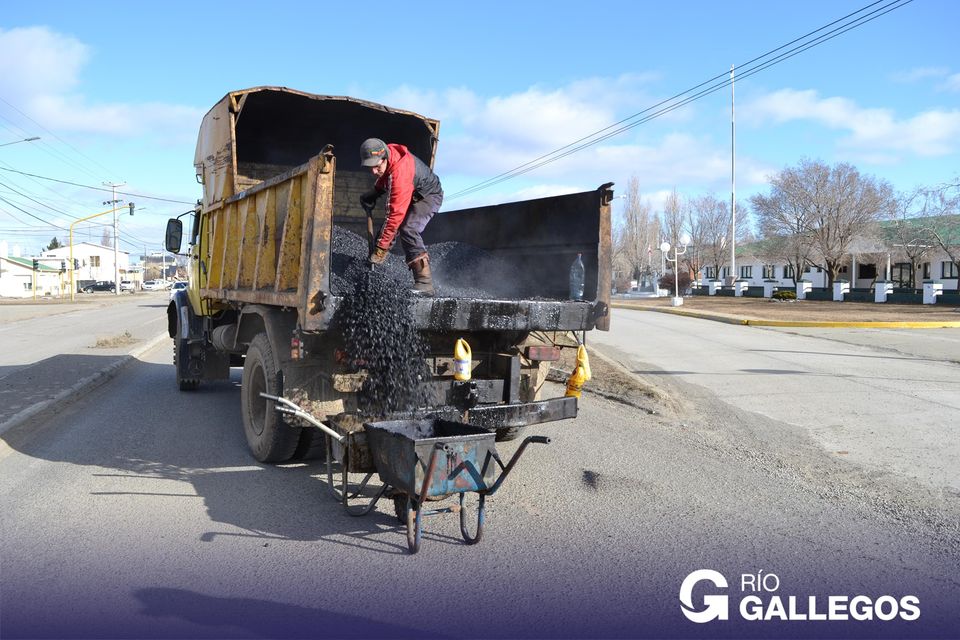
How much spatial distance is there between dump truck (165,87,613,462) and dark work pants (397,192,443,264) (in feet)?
1.97

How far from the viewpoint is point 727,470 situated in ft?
20.9

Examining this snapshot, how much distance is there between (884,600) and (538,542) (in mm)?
1860

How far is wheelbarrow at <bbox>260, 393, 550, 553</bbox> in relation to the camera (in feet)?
13.4

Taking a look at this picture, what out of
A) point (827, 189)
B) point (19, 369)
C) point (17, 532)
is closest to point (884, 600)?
point (17, 532)

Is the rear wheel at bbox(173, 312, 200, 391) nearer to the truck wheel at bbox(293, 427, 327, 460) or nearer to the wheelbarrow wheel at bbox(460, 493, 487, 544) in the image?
the truck wheel at bbox(293, 427, 327, 460)

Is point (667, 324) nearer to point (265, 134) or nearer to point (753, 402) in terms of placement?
point (753, 402)

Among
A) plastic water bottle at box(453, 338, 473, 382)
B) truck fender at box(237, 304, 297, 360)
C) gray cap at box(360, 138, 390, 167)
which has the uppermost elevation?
gray cap at box(360, 138, 390, 167)

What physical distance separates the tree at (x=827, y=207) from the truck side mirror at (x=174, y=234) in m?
37.7

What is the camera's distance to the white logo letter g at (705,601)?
3611mm

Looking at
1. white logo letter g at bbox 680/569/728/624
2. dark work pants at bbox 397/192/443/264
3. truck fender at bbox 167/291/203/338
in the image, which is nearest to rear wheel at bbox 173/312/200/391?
truck fender at bbox 167/291/203/338

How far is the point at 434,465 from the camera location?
405 cm

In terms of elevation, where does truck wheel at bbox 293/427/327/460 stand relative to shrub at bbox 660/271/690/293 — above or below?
below

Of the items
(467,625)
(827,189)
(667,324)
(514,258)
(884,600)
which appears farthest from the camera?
(827,189)

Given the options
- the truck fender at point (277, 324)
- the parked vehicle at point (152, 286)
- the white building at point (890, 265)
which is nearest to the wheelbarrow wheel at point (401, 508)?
the truck fender at point (277, 324)
